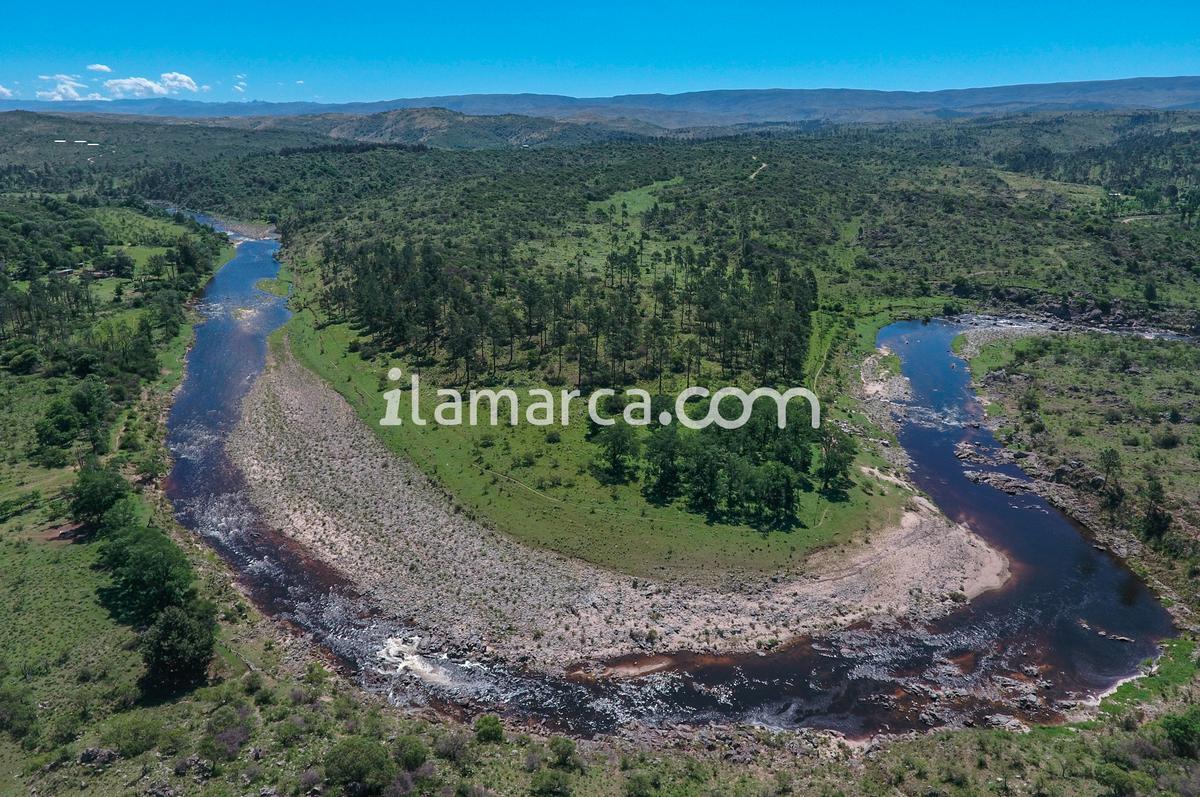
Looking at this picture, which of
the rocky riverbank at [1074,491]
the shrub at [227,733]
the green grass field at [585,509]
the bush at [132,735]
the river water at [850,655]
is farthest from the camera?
the green grass field at [585,509]

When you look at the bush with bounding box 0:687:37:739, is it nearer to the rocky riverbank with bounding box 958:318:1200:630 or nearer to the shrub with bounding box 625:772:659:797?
the shrub with bounding box 625:772:659:797

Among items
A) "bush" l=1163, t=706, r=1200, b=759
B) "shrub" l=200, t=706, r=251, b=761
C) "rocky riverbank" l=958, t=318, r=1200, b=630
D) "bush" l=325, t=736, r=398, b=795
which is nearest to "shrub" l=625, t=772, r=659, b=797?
"bush" l=325, t=736, r=398, b=795

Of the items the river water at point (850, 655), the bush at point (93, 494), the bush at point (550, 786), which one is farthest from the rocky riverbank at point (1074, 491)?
the bush at point (93, 494)

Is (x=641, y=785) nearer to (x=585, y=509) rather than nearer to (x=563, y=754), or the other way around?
(x=563, y=754)

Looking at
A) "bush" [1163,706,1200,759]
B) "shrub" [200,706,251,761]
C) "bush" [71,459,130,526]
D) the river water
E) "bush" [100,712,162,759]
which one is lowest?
the river water

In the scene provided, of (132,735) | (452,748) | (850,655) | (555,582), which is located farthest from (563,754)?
(132,735)

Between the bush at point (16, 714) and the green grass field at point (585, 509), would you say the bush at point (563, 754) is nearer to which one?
the green grass field at point (585, 509)

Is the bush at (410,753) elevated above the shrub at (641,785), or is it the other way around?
the bush at (410,753)
